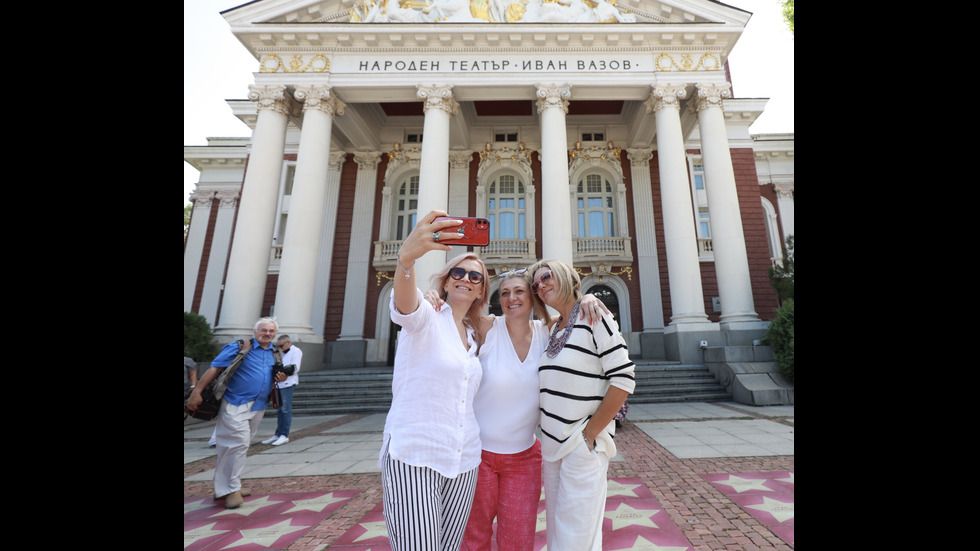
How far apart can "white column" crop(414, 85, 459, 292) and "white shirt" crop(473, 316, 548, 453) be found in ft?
37.3

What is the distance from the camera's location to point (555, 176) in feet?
45.8

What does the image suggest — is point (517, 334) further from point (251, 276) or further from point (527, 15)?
point (527, 15)

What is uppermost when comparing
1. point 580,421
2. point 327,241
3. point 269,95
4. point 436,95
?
point 436,95

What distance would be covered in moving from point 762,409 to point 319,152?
14664 millimetres

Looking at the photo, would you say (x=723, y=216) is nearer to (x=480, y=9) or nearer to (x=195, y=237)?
(x=480, y=9)

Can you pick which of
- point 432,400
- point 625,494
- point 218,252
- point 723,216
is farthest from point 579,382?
point 218,252

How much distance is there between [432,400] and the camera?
71.6 inches

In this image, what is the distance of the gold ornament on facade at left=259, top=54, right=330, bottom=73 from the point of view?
1462 centimetres

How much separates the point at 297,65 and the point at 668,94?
12.9 m

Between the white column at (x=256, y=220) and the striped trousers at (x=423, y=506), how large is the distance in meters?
12.8

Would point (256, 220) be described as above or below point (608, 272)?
above

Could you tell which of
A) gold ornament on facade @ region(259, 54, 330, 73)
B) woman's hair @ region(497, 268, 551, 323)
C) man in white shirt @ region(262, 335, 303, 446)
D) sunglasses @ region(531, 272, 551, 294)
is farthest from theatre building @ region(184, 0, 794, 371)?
sunglasses @ region(531, 272, 551, 294)
